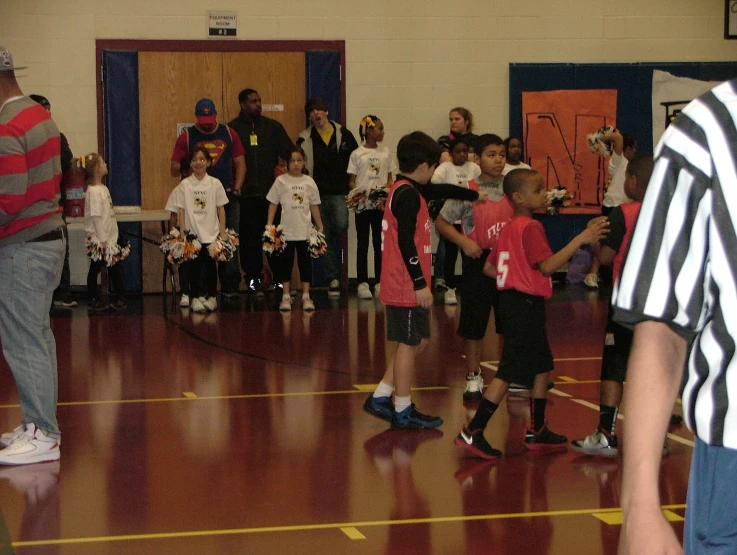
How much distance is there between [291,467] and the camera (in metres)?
4.88

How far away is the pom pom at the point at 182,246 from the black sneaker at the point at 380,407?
4.74m

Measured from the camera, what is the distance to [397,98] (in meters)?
12.5

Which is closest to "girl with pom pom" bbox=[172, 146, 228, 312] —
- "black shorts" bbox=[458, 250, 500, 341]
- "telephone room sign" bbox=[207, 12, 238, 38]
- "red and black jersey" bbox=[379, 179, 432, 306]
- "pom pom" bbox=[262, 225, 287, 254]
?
"pom pom" bbox=[262, 225, 287, 254]

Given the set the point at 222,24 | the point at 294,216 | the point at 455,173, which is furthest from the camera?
the point at 222,24

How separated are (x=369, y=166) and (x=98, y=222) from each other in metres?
2.93

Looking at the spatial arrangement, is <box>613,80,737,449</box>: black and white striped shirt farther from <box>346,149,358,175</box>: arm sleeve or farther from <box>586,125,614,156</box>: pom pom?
<box>586,125,614,156</box>: pom pom

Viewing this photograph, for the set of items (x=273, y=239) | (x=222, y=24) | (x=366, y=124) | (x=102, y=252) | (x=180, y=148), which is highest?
(x=222, y=24)

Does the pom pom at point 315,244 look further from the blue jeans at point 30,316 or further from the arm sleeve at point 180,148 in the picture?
the blue jeans at point 30,316

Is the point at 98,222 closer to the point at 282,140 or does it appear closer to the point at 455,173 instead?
the point at 282,140

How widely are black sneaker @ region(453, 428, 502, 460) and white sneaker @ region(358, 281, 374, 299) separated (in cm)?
622

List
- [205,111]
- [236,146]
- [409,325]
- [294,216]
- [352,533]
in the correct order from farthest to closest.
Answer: [236,146], [205,111], [294,216], [409,325], [352,533]

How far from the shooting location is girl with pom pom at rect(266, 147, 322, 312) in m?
10.5

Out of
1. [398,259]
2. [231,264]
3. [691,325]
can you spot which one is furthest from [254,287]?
[691,325]

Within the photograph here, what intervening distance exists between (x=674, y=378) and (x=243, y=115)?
411 inches
